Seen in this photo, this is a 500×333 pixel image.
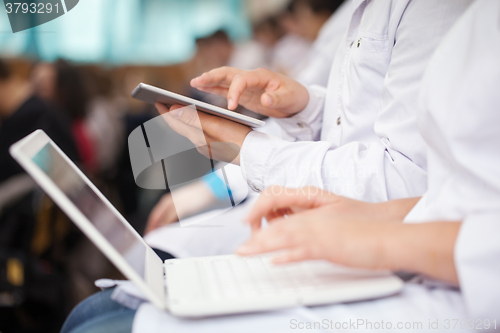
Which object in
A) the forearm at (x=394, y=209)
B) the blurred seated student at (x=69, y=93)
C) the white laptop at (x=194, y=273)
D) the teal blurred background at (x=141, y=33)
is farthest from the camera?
the teal blurred background at (x=141, y=33)

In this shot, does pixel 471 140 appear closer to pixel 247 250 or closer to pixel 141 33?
pixel 247 250

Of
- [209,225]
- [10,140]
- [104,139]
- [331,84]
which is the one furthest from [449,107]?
[104,139]

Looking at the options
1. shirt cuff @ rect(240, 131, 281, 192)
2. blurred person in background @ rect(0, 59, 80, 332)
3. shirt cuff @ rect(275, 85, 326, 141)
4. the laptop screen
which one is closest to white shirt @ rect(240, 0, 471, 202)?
shirt cuff @ rect(240, 131, 281, 192)

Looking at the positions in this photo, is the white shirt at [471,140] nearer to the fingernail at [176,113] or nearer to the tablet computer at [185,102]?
the tablet computer at [185,102]

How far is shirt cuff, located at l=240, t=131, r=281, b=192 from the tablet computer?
0.11ft

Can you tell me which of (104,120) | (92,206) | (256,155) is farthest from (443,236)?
(104,120)

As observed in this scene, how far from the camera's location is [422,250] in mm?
415

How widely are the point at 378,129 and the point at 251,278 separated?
0.36m

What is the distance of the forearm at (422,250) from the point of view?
0.41 metres

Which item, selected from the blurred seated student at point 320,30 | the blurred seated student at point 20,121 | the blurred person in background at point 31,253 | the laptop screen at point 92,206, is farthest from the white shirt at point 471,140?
A: the blurred seated student at point 20,121

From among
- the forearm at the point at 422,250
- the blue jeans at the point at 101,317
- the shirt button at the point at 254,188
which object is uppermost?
the forearm at the point at 422,250

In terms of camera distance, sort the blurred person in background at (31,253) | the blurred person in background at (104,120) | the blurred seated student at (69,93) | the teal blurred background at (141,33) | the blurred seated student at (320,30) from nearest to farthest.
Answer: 1. the blurred person in background at (31,253)
2. the blurred seated student at (320,30)
3. the blurred seated student at (69,93)
4. the teal blurred background at (141,33)
5. the blurred person in background at (104,120)

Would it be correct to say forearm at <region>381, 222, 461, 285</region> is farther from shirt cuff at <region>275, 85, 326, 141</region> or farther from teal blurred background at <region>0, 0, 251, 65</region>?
teal blurred background at <region>0, 0, 251, 65</region>

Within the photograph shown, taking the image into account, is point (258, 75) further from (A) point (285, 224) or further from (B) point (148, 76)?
(B) point (148, 76)
